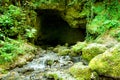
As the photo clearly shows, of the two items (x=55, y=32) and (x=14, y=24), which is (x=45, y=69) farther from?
(x=55, y=32)

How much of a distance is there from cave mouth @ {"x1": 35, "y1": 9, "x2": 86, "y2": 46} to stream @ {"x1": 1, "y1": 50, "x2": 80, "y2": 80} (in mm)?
4875

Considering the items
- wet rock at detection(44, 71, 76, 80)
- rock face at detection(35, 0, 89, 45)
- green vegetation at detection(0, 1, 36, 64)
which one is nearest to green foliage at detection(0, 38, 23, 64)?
green vegetation at detection(0, 1, 36, 64)

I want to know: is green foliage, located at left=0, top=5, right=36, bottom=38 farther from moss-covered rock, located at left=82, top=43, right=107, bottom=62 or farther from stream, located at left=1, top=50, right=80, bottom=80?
moss-covered rock, located at left=82, top=43, right=107, bottom=62

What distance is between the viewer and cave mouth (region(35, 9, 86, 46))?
707 inches

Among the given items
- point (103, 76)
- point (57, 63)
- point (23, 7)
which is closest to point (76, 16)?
point (23, 7)

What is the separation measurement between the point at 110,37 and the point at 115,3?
274 centimetres

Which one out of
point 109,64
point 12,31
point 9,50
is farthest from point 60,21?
point 109,64

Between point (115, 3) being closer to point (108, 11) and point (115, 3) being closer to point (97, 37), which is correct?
point (108, 11)

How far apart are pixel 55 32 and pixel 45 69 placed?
370 inches

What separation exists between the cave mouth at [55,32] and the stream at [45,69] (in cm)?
487

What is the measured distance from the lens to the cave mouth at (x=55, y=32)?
18.0 metres

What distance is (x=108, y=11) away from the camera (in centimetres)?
1391

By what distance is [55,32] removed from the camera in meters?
19.7

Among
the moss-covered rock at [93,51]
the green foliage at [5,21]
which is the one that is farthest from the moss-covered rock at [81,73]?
the green foliage at [5,21]
